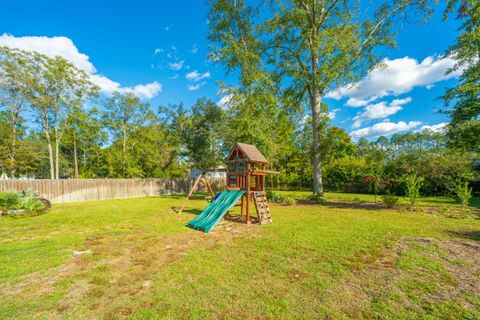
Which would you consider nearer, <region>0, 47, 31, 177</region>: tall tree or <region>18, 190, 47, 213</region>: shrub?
<region>18, 190, 47, 213</region>: shrub

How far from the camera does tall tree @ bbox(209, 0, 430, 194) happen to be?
12.5 metres

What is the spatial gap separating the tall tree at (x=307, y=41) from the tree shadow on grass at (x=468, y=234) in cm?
783

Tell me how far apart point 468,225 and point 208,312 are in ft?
28.8

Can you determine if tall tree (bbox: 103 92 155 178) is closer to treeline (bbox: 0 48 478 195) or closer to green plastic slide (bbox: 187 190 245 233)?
treeline (bbox: 0 48 478 195)

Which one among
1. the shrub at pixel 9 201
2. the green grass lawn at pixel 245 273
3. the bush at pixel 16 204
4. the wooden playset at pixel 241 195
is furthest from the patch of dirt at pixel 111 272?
the shrub at pixel 9 201

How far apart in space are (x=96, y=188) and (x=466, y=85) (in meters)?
23.7

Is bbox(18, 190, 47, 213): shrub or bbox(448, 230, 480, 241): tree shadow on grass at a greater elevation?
bbox(18, 190, 47, 213): shrub

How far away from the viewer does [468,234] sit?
5.60m

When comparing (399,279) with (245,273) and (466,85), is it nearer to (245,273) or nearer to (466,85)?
(245,273)

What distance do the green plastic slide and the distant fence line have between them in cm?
1263

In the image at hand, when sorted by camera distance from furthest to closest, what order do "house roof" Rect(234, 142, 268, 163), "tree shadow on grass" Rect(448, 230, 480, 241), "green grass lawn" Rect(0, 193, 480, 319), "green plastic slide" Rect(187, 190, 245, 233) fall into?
"house roof" Rect(234, 142, 268, 163)
"green plastic slide" Rect(187, 190, 245, 233)
"tree shadow on grass" Rect(448, 230, 480, 241)
"green grass lawn" Rect(0, 193, 480, 319)

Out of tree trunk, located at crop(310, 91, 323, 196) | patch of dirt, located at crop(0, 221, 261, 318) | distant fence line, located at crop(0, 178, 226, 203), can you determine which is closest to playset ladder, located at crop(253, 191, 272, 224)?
patch of dirt, located at crop(0, 221, 261, 318)

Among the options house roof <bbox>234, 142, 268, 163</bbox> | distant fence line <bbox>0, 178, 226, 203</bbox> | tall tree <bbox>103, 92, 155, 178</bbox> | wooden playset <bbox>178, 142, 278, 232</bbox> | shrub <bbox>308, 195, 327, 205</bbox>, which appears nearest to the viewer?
wooden playset <bbox>178, 142, 278, 232</bbox>

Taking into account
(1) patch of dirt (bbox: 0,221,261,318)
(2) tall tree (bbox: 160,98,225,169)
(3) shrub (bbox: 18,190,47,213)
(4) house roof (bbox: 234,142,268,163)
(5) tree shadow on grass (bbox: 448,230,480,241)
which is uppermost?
(2) tall tree (bbox: 160,98,225,169)
